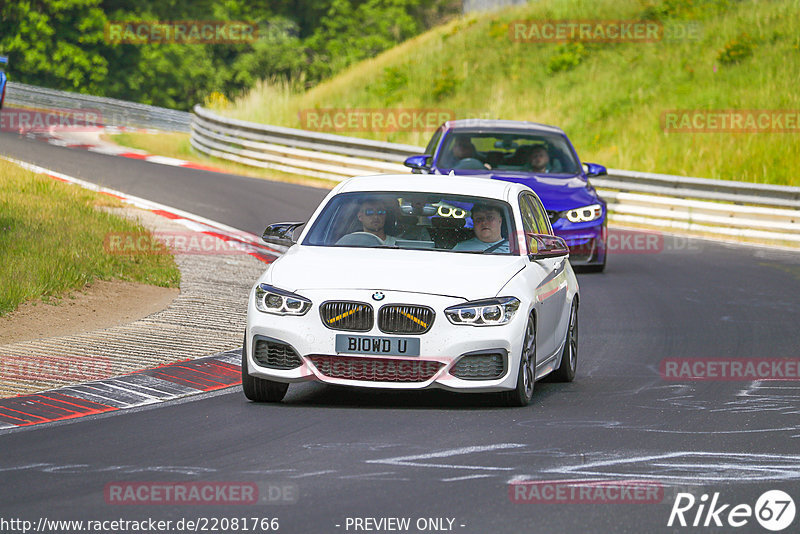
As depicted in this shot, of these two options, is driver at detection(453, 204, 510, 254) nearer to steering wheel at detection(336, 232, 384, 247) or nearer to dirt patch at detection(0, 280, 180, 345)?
steering wheel at detection(336, 232, 384, 247)

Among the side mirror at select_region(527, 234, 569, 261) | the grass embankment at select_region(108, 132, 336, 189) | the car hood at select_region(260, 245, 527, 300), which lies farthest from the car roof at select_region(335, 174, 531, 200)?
the grass embankment at select_region(108, 132, 336, 189)

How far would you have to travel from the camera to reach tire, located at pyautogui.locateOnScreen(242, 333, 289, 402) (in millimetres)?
9344

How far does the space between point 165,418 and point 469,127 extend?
33.0ft

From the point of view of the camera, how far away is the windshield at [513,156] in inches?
701

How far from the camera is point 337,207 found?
1028cm

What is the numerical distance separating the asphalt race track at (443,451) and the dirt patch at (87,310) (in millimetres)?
3045

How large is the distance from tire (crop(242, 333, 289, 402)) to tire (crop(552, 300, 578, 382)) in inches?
91.7

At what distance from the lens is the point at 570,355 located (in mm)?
10844

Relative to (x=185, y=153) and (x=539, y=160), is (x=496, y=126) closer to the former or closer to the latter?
(x=539, y=160)

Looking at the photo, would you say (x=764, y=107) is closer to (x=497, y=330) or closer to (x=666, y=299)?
(x=666, y=299)

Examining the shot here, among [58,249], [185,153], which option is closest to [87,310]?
[58,249]

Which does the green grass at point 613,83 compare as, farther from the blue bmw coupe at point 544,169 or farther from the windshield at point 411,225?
the windshield at point 411,225

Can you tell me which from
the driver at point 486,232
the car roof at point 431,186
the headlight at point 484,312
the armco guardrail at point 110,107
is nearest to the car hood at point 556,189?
the car roof at point 431,186

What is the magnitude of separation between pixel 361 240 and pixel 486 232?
90 cm
